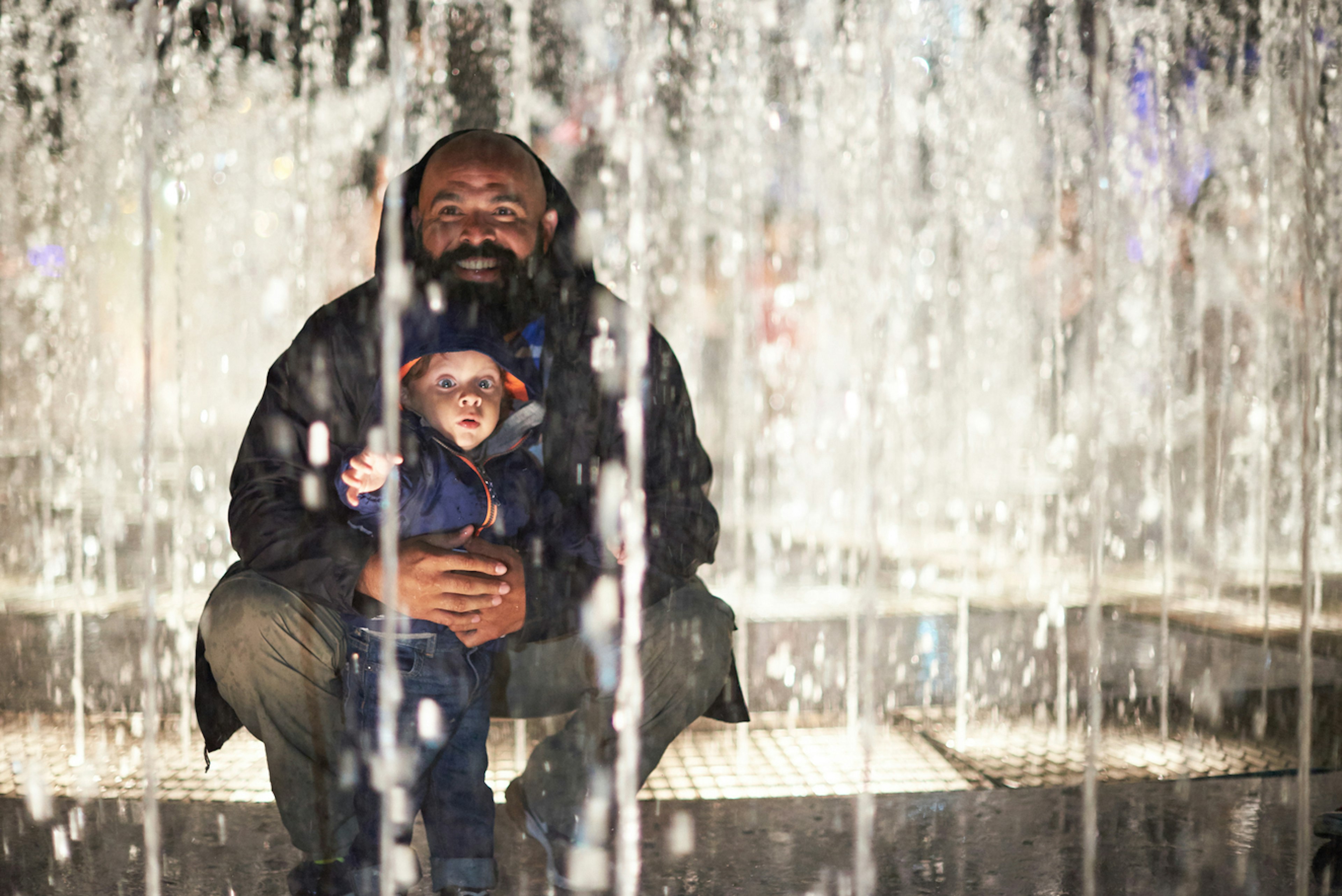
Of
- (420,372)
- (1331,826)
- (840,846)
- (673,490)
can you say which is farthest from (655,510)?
(1331,826)

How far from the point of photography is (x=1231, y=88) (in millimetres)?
6082

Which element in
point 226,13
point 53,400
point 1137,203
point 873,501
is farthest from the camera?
point 53,400

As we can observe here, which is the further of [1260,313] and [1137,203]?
[1137,203]

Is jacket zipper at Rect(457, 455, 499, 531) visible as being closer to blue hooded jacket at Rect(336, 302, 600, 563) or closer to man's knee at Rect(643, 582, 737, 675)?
blue hooded jacket at Rect(336, 302, 600, 563)

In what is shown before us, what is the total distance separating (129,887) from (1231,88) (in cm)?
712

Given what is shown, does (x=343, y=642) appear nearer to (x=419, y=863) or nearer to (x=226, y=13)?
(x=419, y=863)

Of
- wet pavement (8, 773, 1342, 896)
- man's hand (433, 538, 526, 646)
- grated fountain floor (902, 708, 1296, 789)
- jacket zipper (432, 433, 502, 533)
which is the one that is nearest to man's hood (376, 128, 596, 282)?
jacket zipper (432, 433, 502, 533)

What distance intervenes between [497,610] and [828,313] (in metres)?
8.64

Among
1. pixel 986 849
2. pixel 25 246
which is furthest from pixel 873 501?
pixel 25 246

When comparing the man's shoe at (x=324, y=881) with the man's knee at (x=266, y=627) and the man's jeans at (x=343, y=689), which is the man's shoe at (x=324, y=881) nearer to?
the man's jeans at (x=343, y=689)

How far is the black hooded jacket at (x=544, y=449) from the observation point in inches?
60.4

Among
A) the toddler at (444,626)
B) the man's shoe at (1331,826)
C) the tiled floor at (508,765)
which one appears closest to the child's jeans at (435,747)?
the toddler at (444,626)

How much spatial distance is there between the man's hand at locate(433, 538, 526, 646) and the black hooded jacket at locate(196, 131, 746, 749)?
1.5 inches

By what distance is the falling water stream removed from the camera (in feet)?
8.55
